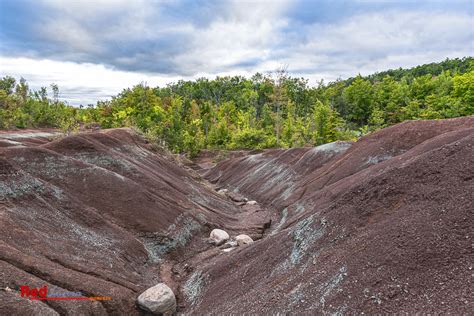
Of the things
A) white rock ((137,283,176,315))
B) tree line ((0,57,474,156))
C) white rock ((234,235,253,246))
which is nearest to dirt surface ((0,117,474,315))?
white rock ((137,283,176,315))

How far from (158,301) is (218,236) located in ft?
26.4

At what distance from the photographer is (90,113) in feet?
313

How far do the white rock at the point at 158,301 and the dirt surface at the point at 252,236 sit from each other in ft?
1.48

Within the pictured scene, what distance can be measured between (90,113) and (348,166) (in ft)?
306

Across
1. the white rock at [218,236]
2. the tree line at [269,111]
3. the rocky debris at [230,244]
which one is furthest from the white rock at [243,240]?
the tree line at [269,111]

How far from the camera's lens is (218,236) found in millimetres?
19656

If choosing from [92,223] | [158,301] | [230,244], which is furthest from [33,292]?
[230,244]

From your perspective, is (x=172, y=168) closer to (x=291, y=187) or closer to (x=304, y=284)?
(x=291, y=187)

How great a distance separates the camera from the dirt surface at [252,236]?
7789 millimetres

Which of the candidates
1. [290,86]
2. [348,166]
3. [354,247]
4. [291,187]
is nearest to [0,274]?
[354,247]

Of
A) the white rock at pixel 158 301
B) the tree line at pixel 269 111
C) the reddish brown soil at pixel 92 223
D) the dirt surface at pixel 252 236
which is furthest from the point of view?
the tree line at pixel 269 111

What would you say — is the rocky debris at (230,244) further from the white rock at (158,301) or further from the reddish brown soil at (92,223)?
the white rock at (158,301)

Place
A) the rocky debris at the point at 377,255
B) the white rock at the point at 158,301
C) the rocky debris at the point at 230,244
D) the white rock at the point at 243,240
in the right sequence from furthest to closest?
the white rock at the point at 243,240, the rocky debris at the point at 230,244, the white rock at the point at 158,301, the rocky debris at the point at 377,255

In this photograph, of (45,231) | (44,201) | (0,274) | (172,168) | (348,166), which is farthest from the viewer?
(172,168)
